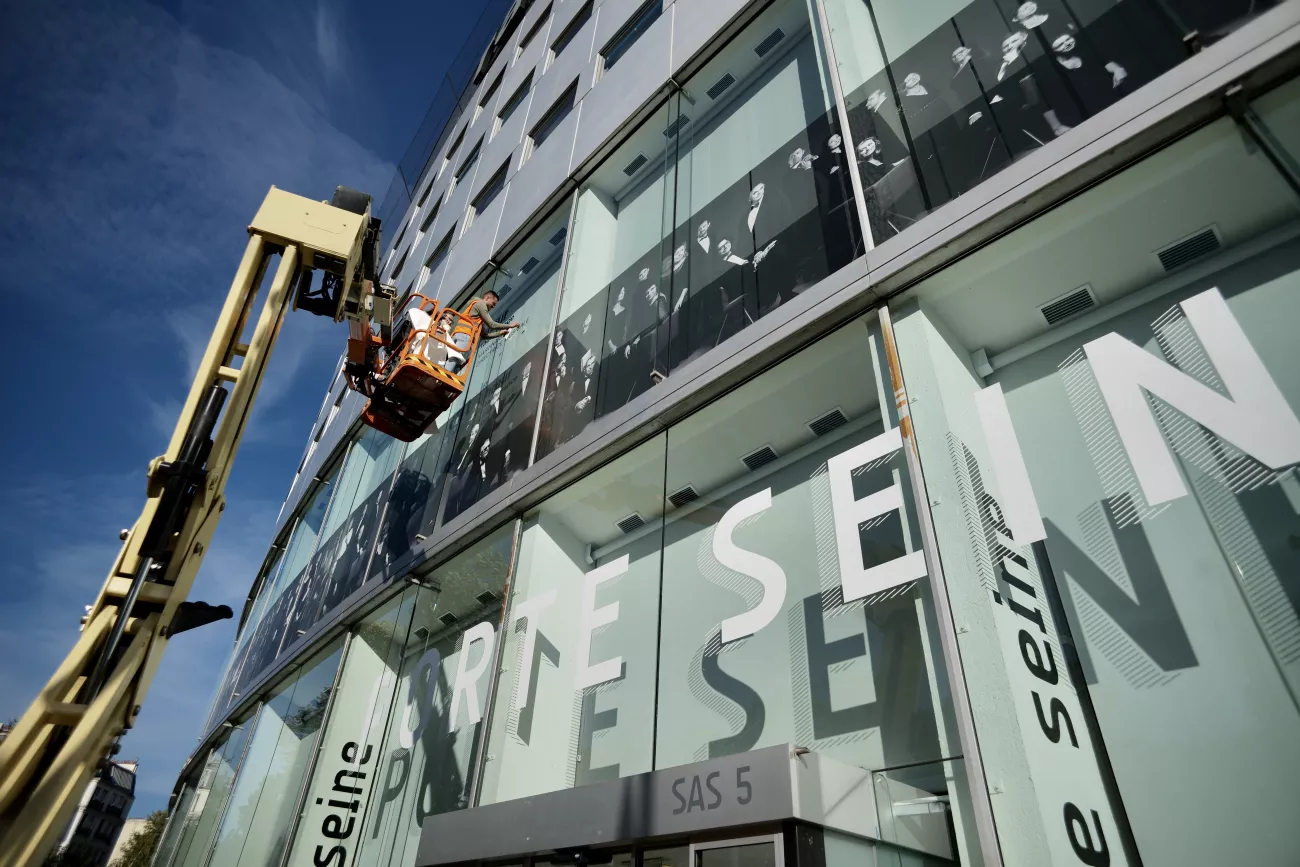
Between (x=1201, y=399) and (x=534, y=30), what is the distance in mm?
17120

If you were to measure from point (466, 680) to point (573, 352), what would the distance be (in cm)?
331

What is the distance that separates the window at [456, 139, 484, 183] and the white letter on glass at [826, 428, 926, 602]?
47.0 feet

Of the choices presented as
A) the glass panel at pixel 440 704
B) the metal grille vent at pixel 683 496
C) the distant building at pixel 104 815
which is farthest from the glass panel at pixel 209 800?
the distant building at pixel 104 815

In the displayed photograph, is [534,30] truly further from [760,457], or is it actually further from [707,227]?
[760,457]

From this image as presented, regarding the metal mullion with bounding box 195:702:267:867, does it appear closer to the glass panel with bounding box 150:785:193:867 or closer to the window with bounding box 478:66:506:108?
the glass panel with bounding box 150:785:193:867

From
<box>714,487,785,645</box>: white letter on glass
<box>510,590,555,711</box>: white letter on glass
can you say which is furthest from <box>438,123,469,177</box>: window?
<box>714,487,785,645</box>: white letter on glass

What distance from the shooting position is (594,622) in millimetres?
5988

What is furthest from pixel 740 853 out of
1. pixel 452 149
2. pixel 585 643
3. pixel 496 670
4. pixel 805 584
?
pixel 452 149

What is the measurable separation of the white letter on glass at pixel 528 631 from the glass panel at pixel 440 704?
33cm

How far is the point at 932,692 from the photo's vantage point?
374 cm

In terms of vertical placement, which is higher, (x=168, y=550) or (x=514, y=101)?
(x=514, y=101)

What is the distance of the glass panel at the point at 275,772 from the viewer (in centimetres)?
975

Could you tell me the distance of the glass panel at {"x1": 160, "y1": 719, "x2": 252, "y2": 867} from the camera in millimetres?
12969

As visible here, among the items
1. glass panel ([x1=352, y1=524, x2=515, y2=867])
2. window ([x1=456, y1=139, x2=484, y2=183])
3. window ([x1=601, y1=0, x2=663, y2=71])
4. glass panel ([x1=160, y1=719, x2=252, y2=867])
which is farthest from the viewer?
window ([x1=456, y1=139, x2=484, y2=183])
